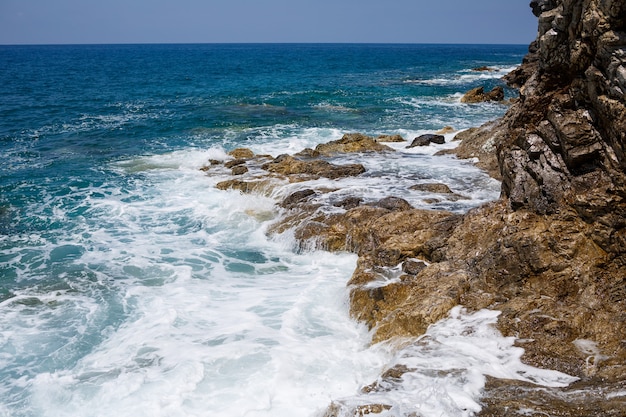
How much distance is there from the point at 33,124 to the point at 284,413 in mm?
30920

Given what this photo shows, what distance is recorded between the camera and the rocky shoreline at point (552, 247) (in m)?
6.56

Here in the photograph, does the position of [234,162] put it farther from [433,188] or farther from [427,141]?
[433,188]

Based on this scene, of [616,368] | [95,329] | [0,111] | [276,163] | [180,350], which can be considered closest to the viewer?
[616,368]

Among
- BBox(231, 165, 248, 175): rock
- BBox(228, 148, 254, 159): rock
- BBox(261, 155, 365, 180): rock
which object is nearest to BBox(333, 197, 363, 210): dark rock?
BBox(261, 155, 365, 180): rock

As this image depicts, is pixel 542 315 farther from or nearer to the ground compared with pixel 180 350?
farther from the ground

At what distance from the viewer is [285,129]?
30.0m

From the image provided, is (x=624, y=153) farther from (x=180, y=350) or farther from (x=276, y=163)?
(x=276, y=163)

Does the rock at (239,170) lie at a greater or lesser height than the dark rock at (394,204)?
lesser

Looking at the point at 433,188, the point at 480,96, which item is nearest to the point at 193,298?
the point at 433,188

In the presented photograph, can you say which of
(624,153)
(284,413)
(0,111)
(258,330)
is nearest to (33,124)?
(0,111)

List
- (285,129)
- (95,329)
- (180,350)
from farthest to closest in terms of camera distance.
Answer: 1. (285,129)
2. (95,329)
3. (180,350)

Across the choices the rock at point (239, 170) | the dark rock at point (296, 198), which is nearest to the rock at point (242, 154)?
the rock at point (239, 170)

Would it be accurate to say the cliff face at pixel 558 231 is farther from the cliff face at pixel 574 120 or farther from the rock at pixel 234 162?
the rock at pixel 234 162

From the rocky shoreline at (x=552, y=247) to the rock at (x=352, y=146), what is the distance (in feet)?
36.3
